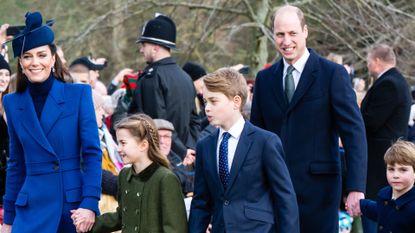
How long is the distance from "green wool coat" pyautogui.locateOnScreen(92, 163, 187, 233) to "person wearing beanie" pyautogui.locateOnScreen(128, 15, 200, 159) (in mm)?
2701

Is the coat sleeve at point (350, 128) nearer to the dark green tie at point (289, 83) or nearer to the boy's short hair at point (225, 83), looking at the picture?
the dark green tie at point (289, 83)

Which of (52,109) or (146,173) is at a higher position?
Result: (52,109)

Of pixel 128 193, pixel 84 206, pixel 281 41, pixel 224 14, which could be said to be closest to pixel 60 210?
pixel 84 206

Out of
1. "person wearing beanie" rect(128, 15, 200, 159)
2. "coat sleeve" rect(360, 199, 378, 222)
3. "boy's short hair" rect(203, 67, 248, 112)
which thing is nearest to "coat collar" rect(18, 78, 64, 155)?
"boy's short hair" rect(203, 67, 248, 112)

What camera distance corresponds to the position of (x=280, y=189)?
5.78 m

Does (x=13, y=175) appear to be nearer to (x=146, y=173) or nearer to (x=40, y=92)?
(x=40, y=92)

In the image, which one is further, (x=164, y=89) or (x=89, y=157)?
(x=164, y=89)

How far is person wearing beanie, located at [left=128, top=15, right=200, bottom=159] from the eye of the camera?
9.02 metres

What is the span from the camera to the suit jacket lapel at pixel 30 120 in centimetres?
586

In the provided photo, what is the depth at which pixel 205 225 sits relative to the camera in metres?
6.08

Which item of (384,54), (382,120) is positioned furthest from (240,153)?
(384,54)

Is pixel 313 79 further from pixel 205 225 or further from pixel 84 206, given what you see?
pixel 84 206

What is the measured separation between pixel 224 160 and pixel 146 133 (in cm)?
76

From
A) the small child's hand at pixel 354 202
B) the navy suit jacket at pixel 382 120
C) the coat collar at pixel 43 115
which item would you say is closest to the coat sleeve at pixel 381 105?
the navy suit jacket at pixel 382 120
